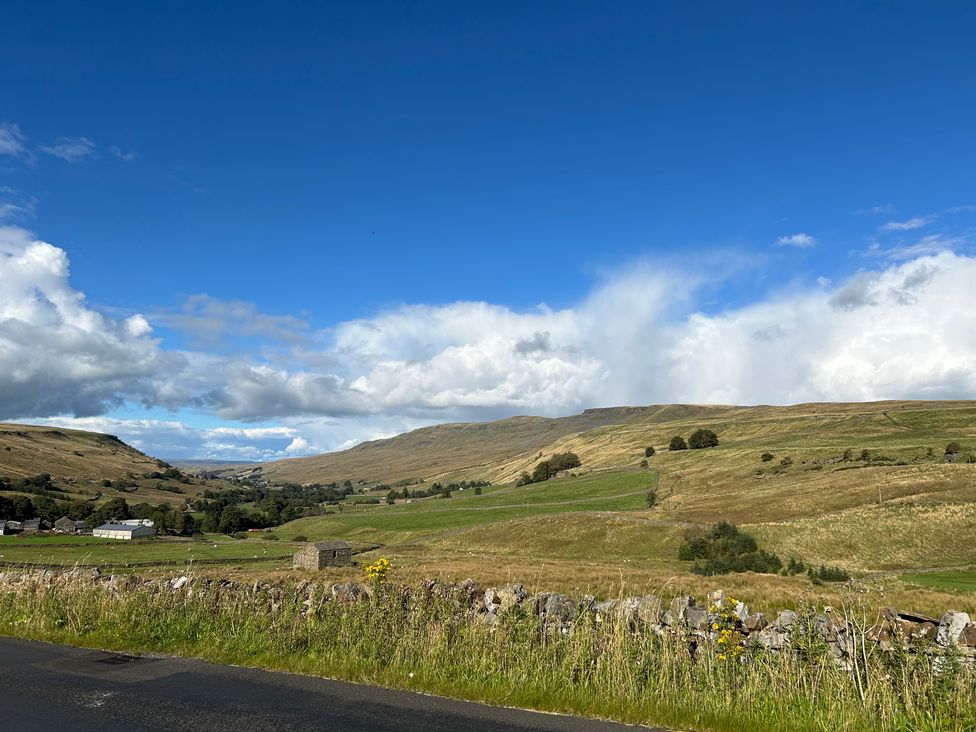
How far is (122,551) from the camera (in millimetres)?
111000

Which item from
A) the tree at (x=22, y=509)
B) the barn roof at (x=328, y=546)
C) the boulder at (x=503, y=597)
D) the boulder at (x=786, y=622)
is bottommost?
the barn roof at (x=328, y=546)

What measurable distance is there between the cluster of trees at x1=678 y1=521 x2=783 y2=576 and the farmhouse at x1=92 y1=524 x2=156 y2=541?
120520 mm

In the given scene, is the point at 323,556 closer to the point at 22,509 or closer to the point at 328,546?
the point at 328,546

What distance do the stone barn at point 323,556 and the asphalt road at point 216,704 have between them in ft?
211

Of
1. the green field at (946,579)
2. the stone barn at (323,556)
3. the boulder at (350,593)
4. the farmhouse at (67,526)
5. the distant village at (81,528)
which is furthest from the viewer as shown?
the farmhouse at (67,526)

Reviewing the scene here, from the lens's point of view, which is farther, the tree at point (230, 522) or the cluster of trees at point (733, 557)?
the tree at point (230, 522)

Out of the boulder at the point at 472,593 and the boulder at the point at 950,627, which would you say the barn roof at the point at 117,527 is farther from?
the boulder at the point at 950,627

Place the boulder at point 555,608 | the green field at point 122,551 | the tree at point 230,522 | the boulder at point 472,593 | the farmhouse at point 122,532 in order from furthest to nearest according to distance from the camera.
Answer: the tree at point 230,522 < the farmhouse at point 122,532 < the green field at point 122,551 < the boulder at point 472,593 < the boulder at point 555,608

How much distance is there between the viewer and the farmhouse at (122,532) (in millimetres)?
142625

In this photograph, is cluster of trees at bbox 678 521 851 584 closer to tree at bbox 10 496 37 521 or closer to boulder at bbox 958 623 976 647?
boulder at bbox 958 623 976 647

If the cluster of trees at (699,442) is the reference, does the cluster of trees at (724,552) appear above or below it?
below

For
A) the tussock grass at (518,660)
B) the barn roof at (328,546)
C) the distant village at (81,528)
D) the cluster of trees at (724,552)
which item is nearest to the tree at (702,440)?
the cluster of trees at (724,552)

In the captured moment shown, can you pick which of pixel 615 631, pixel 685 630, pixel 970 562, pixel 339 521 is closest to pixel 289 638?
pixel 615 631

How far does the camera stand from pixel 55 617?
15.4 m
